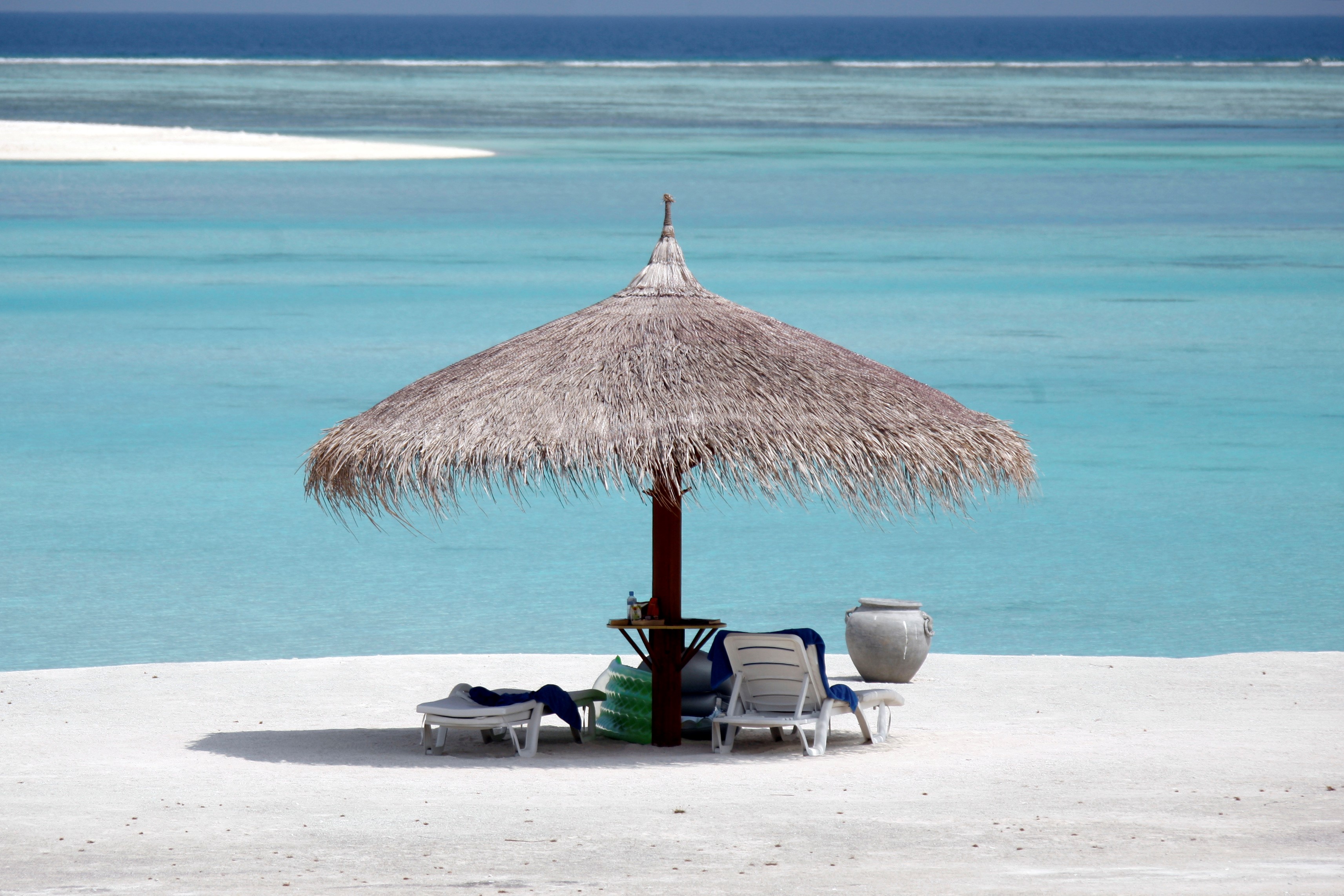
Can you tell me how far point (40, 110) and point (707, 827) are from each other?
57172mm

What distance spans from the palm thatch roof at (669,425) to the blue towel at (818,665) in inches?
21.8

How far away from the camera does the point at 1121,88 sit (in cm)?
8512

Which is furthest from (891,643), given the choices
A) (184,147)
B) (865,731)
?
(184,147)

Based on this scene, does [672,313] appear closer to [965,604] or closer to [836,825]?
[836,825]

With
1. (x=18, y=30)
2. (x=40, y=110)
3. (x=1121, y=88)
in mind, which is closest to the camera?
(x=40, y=110)

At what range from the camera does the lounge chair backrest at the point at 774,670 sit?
7.28 m

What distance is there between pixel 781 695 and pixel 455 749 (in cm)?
134

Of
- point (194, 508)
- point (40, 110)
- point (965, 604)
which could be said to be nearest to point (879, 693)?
point (965, 604)

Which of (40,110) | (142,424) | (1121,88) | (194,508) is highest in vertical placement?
(1121,88)

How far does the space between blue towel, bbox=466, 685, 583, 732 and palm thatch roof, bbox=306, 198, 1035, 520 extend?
79 centimetres

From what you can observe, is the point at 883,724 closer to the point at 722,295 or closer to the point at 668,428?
the point at 668,428

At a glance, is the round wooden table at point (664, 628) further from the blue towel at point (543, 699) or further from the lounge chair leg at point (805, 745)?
the lounge chair leg at point (805, 745)

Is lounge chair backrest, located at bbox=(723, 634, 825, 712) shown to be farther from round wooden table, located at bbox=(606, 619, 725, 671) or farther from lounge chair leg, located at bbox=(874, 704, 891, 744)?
lounge chair leg, located at bbox=(874, 704, 891, 744)

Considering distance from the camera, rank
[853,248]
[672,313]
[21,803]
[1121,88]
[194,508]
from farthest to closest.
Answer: [1121,88] → [853,248] → [194,508] → [672,313] → [21,803]
